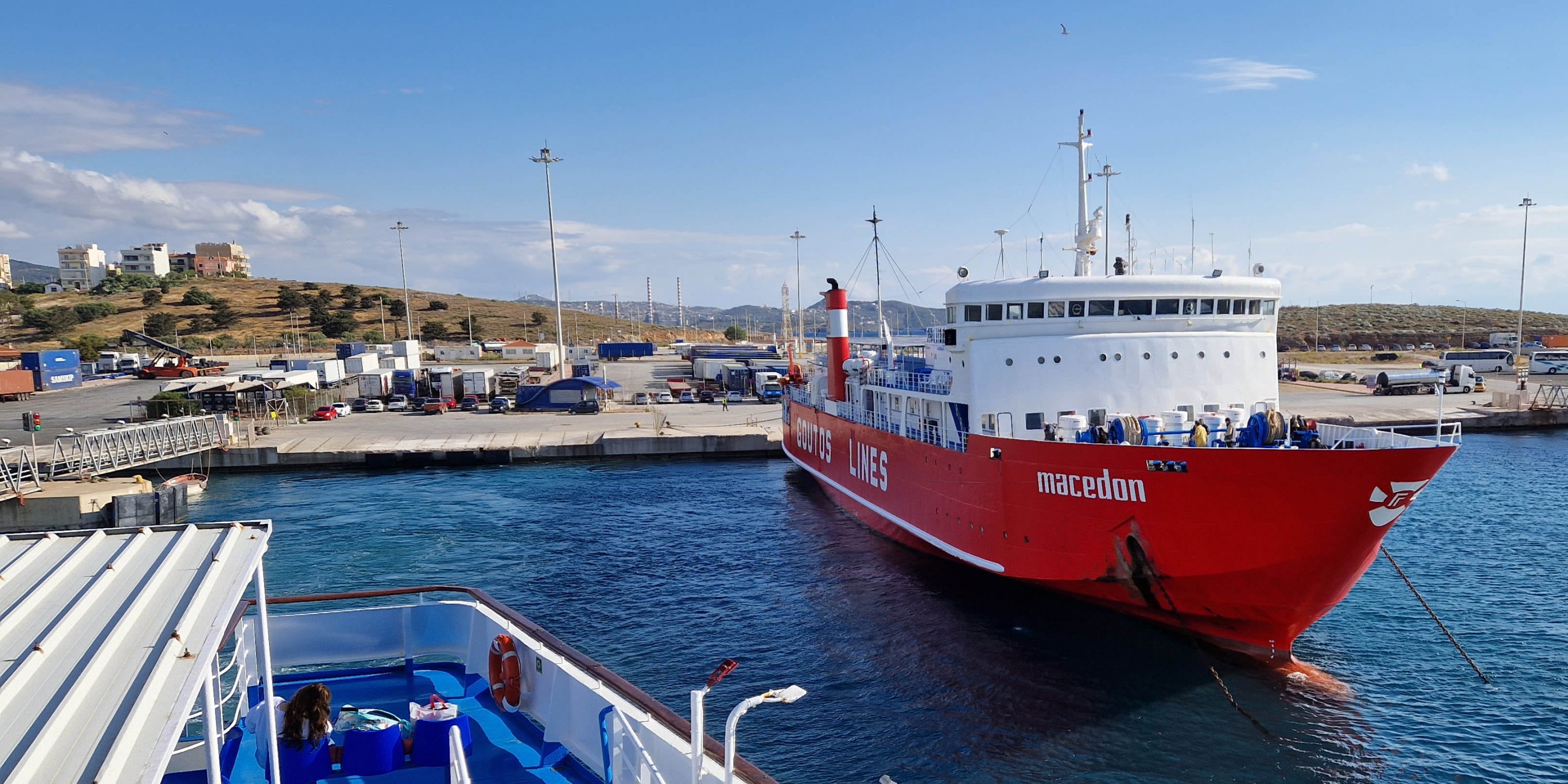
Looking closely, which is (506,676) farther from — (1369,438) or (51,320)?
(51,320)

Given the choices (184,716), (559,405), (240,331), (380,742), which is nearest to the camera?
(184,716)

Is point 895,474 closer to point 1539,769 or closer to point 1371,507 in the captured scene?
point 1371,507

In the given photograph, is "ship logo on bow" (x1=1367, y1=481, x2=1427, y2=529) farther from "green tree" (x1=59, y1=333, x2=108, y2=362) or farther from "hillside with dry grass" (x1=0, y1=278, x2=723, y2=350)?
"hillside with dry grass" (x1=0, y1=278, x2=723, y2=350)

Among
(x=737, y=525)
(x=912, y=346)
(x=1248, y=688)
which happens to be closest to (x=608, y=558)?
(x=737, y=525)

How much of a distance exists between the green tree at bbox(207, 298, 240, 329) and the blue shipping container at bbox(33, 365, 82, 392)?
4865 cm

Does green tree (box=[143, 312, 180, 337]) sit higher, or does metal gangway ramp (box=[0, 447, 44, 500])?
green tree (box=[143, 312, 180, 337])

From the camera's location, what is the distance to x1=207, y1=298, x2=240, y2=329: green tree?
371 ft

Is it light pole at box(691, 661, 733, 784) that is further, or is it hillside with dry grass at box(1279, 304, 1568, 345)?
hillside with dry grass at box(1279, 304, 1568, 345)

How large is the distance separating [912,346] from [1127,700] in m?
16.8

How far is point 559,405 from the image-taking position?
56125mm

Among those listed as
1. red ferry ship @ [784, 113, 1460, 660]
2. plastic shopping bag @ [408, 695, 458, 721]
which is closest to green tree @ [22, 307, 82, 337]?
red ferry ship @ [784, 113, 1460, 660]

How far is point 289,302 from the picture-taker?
118 metres

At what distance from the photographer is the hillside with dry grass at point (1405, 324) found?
12044cm

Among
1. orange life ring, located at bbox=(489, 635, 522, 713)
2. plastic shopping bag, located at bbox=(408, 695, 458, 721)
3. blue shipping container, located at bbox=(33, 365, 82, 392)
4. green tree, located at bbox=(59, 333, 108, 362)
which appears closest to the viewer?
plastic shopping bag, located at bbox=(408, 695, 458, 721)
